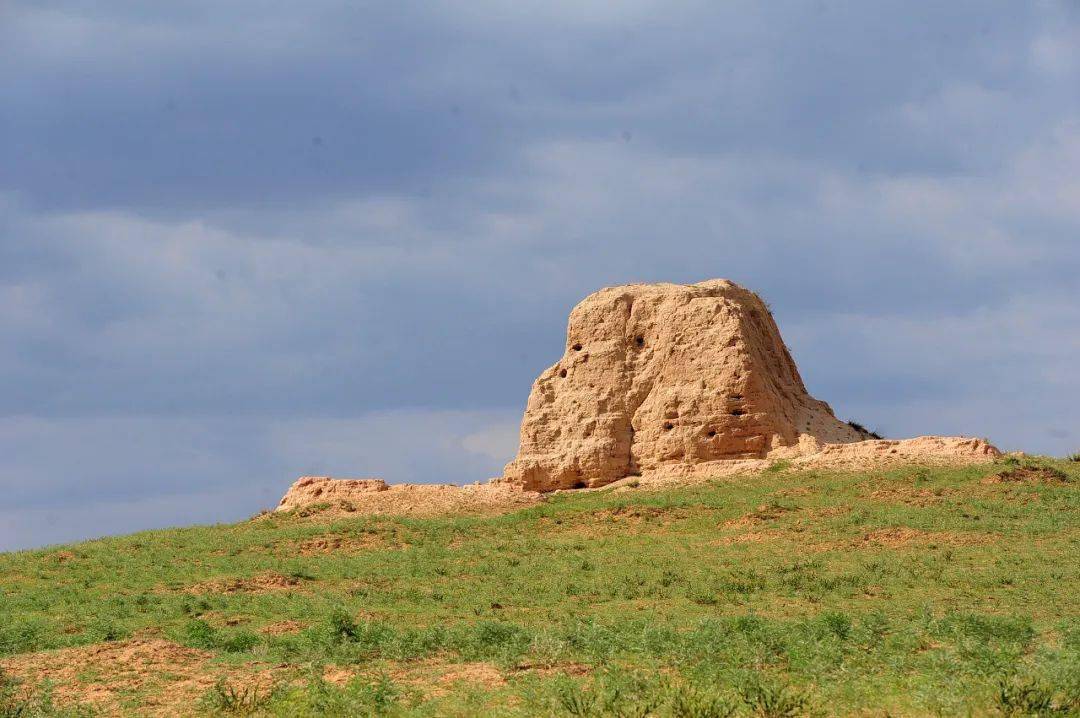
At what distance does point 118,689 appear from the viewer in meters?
13.5

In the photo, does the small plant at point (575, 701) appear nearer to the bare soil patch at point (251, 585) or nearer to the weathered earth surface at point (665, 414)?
the bare soil patch at point (251, 585)

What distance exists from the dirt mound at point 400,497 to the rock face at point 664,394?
44.2 inches

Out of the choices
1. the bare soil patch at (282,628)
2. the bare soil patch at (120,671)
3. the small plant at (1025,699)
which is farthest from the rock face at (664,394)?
the small plant at (1025,699)

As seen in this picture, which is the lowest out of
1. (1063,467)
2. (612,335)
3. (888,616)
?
(888,616)

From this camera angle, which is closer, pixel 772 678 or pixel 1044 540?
pixel 772 678

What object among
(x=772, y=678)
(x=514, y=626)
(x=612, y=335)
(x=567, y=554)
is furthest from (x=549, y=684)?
(x=612, y=335)

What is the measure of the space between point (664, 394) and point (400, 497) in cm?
978

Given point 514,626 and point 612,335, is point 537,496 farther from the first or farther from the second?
point 514,626

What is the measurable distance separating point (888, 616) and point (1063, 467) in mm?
17176

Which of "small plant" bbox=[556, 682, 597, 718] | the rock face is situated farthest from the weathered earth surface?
"small plant" bbox=[556, 682, 597, 718]

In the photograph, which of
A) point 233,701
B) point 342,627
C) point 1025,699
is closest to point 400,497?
point 342,627

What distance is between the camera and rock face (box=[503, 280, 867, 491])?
114 ft

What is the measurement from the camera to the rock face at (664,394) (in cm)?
3481

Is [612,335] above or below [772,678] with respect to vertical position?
above
